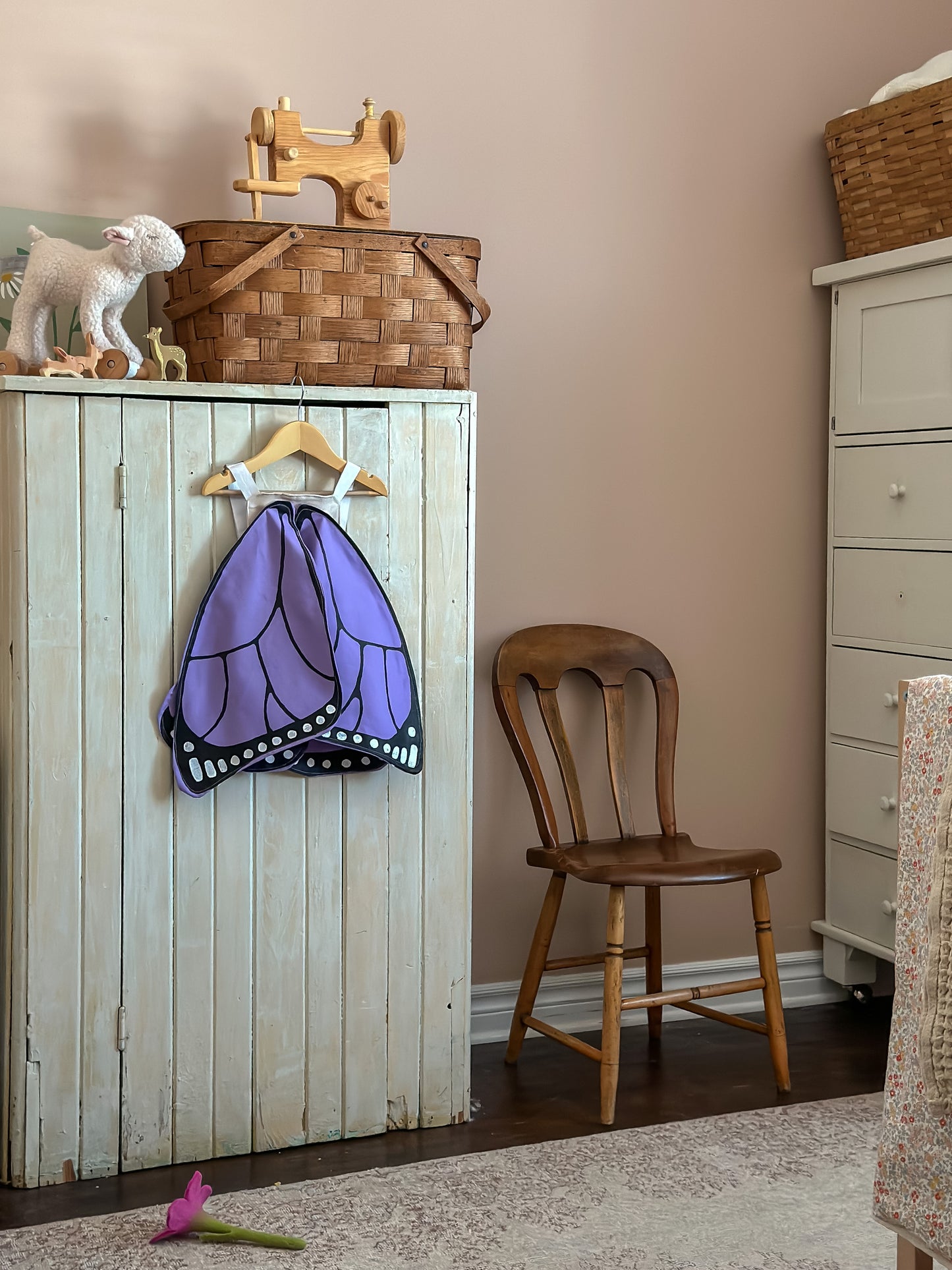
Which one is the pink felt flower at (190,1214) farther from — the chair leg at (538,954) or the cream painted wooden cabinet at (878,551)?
the cream painted wooden cabinet at (878,551)

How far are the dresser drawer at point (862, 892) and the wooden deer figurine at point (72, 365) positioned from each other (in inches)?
74.0

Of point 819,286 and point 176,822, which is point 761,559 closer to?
point 819,286

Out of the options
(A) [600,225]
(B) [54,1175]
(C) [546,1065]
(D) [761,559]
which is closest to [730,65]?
(A) [600,225]

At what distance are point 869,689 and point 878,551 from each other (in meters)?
0.30

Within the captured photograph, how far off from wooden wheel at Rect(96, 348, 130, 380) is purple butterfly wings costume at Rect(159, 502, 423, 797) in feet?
1.06

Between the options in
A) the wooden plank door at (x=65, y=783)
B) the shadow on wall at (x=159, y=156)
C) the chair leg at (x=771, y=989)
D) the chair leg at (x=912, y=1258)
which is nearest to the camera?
the chair leg at (x=912, y=1258)

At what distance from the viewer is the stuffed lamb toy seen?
2.04m

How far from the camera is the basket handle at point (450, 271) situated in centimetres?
214

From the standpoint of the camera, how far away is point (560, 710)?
2674 millimetres

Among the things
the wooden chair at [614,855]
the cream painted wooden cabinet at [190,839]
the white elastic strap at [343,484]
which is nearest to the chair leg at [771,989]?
the wooden chair at [614,855]

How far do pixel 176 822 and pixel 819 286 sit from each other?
189 cm

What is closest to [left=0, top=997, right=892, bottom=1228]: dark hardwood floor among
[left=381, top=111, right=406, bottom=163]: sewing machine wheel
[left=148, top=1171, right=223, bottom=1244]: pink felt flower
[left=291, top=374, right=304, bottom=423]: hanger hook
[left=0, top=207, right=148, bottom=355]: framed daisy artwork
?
[left=148, top=1171, right=223, bottom=1244]: pink felt flower

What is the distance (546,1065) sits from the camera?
2.53 meters

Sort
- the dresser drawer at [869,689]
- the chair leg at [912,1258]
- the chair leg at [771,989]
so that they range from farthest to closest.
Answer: the dresser drawer at [869,689] < the chair leg at [771,989] < the chair leg at [912,1258]
